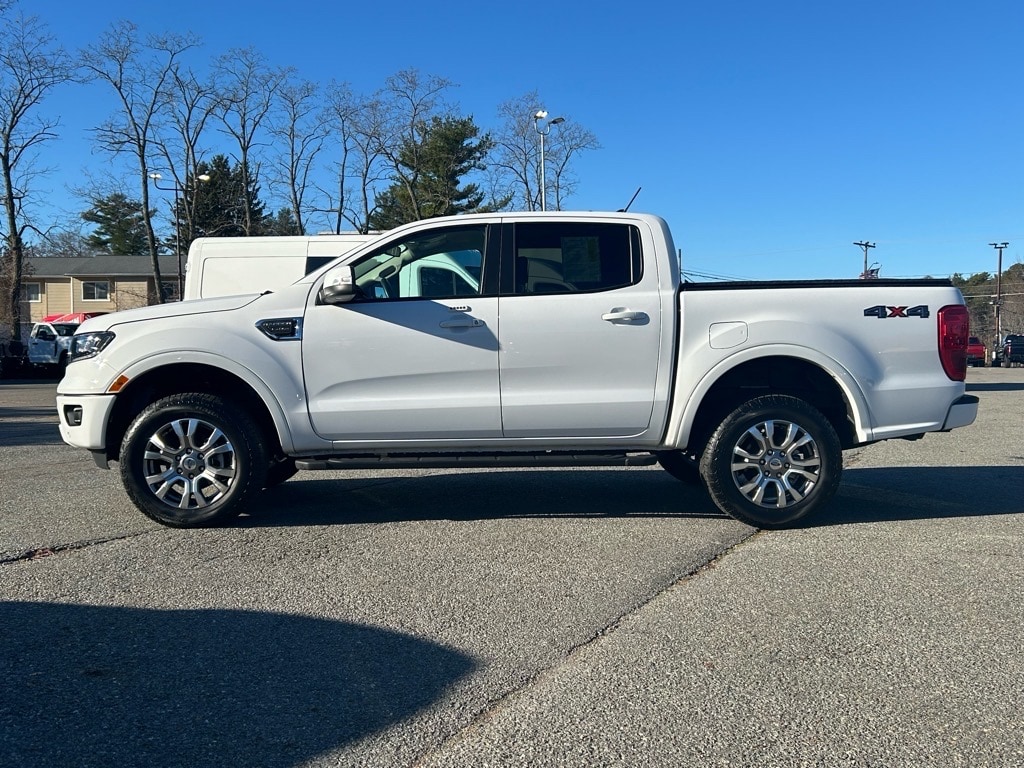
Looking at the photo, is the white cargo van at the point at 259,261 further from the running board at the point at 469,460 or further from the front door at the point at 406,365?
the running board at the point at 469,460

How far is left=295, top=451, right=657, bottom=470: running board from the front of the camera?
18.9ft

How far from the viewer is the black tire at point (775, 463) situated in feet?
18.8

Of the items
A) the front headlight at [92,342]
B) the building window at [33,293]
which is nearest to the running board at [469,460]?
the front headlight at [92,342]

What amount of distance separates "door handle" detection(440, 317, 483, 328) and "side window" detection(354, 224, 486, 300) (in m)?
0.17

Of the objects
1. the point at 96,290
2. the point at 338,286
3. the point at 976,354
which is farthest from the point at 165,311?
the point at 96,290

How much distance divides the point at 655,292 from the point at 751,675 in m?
2.94

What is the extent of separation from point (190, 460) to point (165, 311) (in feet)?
3.33

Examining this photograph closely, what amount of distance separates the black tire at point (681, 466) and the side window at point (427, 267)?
201cm

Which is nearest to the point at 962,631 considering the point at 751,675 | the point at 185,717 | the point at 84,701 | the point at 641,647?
the point at 751,675

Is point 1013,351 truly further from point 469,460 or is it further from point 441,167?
point 469,460

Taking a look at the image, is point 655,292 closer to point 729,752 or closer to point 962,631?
point 962,631

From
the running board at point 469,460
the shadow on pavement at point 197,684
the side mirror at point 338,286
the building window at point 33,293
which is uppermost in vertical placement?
the building window at point 33,293

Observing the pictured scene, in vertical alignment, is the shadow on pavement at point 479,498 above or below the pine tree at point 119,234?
below

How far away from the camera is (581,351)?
5.70 meters
